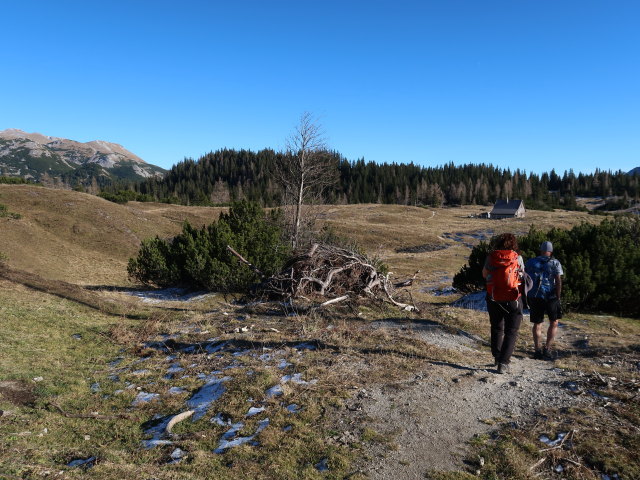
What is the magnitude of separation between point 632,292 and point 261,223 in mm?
14163

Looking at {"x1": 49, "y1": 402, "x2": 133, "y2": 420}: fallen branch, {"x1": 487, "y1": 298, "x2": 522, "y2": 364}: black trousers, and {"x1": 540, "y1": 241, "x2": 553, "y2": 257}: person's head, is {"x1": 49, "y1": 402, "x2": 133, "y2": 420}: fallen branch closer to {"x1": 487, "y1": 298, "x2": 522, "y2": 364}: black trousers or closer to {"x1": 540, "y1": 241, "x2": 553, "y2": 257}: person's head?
{"x1": 487, "y1": 298, "x2": 522, "y2": 364}: black trousers

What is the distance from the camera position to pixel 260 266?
16.6 meters

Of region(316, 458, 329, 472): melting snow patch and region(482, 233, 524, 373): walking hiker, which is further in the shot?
region(482, 233, 524, 373): walking hiker

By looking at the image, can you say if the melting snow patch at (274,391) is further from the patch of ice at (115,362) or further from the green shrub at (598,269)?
the green shrub at (598,269)

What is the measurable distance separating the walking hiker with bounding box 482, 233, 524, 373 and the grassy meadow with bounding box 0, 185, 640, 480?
36.0 inches

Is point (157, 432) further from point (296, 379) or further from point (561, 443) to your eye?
point (561, 443)

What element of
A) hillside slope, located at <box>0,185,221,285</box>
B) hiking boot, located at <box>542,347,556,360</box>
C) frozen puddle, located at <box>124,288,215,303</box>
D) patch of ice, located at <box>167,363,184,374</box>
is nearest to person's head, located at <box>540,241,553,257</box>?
hiking boot, located at <box>542,347,556,360</box>

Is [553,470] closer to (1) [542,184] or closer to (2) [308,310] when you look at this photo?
(2) [308,310]

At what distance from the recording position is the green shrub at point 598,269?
1284 cm

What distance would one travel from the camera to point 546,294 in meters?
7.16

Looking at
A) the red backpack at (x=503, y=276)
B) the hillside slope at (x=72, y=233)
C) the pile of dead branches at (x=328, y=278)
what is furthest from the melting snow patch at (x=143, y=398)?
the hillside slope at (x=72, y=233)

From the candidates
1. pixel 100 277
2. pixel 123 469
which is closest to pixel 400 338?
pixel 123 469

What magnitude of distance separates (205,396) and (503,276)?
469cm

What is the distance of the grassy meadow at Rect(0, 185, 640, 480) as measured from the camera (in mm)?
3896
